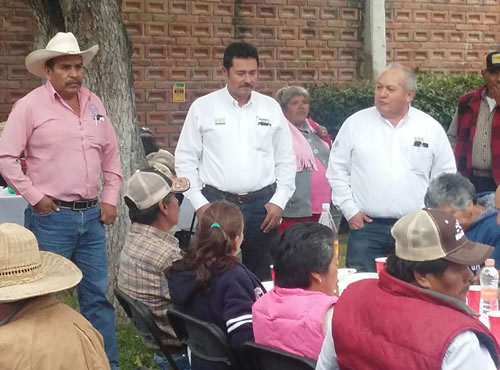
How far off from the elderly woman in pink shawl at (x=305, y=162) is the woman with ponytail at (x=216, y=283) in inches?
91.3

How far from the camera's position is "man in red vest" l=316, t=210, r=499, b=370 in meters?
2.25

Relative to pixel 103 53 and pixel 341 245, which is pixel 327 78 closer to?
pixel 341 245

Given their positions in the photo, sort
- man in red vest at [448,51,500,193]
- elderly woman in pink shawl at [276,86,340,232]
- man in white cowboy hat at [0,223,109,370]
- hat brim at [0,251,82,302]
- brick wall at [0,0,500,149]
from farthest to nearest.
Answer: brick wall at [0,0,500,149] → elderly woman in pink shawl at [276,86,340,232] → man in red vest at [448,51,500,193] → hat brim at [0,251,82,302] → man in white cowboy hat at [0,223,109,370]

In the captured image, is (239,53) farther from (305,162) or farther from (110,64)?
(305,162)

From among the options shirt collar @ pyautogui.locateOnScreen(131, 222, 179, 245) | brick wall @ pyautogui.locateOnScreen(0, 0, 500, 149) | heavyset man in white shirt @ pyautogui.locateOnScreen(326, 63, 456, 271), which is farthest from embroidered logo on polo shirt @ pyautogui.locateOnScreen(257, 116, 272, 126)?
brick wall @ pyautogui.locateOnScreen(0, 0, 500, 149)

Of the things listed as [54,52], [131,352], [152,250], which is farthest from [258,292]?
[131,352]

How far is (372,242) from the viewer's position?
4.70m

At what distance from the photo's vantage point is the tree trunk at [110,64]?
532 cm

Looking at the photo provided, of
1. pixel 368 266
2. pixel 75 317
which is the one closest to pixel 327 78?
pixel 368 266

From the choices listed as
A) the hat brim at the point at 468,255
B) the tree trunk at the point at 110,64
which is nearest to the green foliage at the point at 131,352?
the tree trunk at the point at 110,64

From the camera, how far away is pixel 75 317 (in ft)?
8.42

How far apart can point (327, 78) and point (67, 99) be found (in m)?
5.64

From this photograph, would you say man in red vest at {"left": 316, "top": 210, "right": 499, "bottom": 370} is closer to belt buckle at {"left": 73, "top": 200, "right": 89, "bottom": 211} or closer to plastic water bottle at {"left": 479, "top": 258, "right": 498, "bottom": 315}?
plastic water bottle at {"left": 479, "top": 258, "right": 498, "bottom": 315}

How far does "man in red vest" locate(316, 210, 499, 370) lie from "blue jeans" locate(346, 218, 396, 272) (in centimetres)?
191
